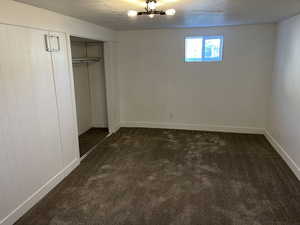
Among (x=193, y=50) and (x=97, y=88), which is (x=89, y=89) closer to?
(x=97, y=88)

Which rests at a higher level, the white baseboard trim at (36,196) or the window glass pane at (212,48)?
the window glass pane at (212,48)

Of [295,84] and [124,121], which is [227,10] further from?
[124,121]

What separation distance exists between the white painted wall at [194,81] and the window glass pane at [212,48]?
180 mm

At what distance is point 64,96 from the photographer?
3.35 meters

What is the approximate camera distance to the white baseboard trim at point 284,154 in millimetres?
3320

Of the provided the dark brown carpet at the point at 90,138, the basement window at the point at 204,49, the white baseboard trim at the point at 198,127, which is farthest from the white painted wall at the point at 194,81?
the dark brown carpet at the point at 90,138

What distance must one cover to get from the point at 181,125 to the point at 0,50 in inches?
163

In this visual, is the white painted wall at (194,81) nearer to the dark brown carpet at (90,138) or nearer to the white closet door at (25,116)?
the dark brown carpet at (90,138)

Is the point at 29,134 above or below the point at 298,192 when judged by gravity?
above

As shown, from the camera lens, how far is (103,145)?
4.67 metres

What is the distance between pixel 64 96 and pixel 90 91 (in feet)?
8.06

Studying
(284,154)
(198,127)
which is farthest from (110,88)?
(284,154)

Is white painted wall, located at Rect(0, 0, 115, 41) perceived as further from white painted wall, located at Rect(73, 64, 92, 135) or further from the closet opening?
white painted wall, located at Rect(73, 64, 92, 135)

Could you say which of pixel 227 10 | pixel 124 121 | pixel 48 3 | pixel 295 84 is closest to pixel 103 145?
pixel 124 121
